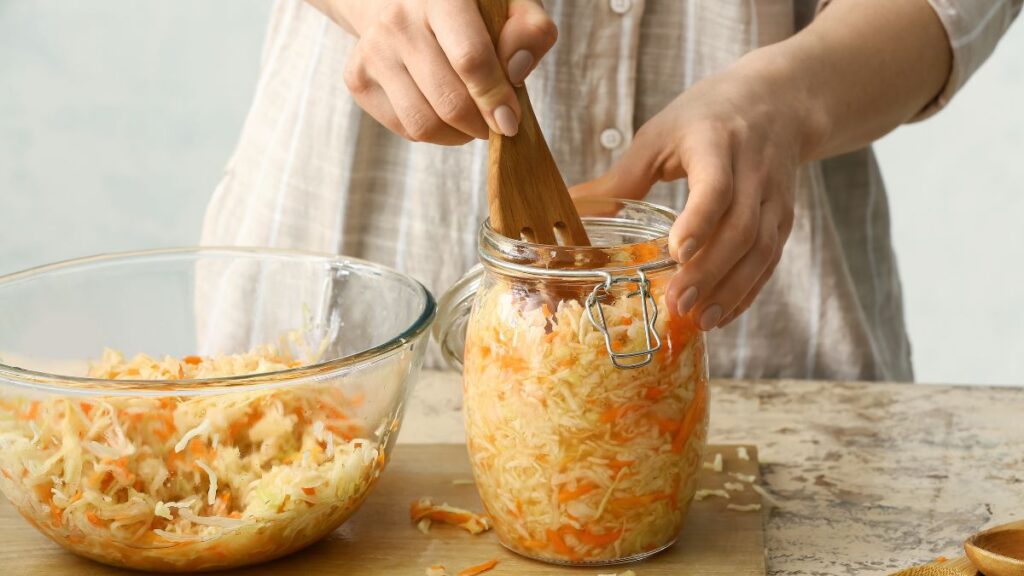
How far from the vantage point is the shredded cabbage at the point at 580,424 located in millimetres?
781

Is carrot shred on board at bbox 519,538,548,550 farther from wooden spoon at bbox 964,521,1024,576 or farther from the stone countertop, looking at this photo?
wooden spoon at bbox 964,521,1024,576

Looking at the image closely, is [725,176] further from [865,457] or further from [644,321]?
[865,457]

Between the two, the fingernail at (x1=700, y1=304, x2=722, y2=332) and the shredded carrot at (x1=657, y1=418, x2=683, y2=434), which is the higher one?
the fingernail at (x1=700, y1=304, x2=722, y2=332)

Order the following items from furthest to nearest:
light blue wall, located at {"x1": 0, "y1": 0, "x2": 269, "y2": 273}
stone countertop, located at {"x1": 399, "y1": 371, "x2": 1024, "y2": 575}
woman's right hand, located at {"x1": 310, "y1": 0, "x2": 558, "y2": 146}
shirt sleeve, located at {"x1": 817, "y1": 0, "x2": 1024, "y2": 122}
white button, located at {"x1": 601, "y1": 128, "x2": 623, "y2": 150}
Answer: light blue wall, located at {"x1": 0, "y1": 0, "x2": 269, "y2": 273}, white button, located at {"x1": 601, "y1": 128, "x2": 623, "y2": 150}, shirt sleeve, located at {"x1": 817, "y1": 0, "x2": 1024, "y2": 122}, stone countertop, located at {"x1": 399, "y1": 371, "x2": 1024, "y2": 575}, woman's right hand, located at {"x1": 310, "y1": 0, "x2": 558, "y2": 146}

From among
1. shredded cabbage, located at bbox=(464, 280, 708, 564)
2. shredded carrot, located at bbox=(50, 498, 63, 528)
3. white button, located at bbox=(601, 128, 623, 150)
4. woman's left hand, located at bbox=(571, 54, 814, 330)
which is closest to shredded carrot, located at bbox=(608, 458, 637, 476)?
shredded cabbage, located at bbox=(464, 280, 708, 564)

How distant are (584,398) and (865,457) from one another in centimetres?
38

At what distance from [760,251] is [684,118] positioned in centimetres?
12

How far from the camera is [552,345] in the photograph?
78cm

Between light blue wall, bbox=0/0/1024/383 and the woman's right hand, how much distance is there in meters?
2.40

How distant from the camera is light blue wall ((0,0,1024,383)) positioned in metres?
3.07

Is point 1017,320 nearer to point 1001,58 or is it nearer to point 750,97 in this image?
point 1001,58

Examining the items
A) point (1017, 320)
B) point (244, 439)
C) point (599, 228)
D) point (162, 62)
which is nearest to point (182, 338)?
point (244, 439)

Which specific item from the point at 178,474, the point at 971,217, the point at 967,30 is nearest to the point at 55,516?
the point at 178,474

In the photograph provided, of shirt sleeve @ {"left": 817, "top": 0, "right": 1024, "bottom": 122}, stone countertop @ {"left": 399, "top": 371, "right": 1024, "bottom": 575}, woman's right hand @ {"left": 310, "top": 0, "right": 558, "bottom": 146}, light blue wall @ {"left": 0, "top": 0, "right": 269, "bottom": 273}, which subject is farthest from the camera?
light blue wall @ {"left": 0, "top": 0, "right": 269, "bottom": 273}
